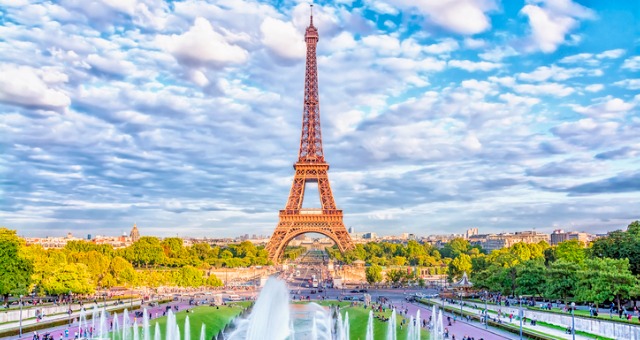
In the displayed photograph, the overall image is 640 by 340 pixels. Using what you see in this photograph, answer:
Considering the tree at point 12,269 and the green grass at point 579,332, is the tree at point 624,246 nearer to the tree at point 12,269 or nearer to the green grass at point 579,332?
the green grass at point 579,332

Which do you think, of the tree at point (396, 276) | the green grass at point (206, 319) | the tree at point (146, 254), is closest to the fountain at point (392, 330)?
the green grass at point (206, 319)

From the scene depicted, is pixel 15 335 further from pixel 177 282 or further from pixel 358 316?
pixel 177 282

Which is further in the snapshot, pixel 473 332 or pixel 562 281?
pixel 562 281

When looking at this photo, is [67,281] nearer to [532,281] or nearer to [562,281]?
[532,281]

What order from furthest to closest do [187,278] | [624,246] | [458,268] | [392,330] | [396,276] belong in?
[396,276] < [458,268] < [187,278] < [624,246] < [392,330]

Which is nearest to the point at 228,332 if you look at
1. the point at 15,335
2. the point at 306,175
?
the point at 15,335

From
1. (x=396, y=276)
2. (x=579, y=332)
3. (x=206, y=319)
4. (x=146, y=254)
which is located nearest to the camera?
(x=579, y=332)

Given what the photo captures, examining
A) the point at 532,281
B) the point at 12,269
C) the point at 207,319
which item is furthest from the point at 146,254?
the point at 532,281
